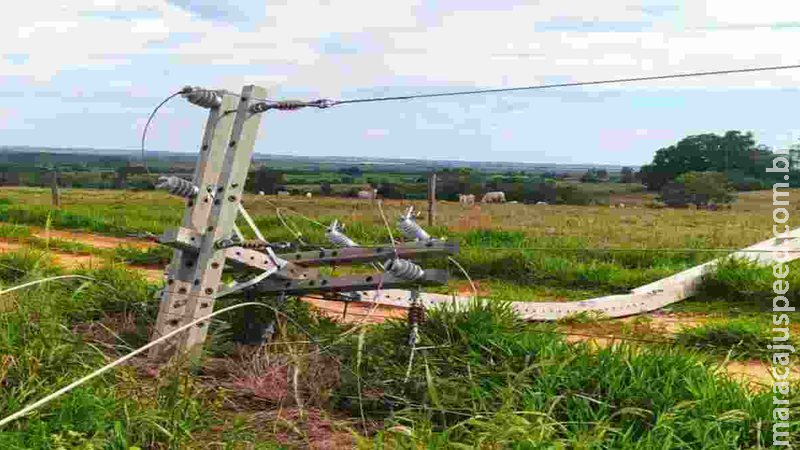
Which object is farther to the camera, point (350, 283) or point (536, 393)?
point (350, 283)

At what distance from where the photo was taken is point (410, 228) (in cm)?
505

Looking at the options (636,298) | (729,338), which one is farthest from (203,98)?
(636,298)

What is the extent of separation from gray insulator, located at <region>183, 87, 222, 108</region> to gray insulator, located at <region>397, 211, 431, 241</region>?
1175mm

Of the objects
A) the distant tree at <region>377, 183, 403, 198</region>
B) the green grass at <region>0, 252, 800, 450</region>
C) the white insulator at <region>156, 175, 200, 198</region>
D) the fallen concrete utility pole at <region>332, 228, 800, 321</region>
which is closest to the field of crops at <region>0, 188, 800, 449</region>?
the green grass at <region>0, 252, 800, 450</region>

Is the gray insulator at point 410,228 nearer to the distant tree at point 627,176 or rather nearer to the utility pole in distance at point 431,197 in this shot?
the distant tree at point 627,176

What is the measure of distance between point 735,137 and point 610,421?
11.7 feet

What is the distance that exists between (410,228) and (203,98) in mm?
1298

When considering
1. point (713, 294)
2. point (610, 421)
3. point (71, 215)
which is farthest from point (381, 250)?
point (71, 215)

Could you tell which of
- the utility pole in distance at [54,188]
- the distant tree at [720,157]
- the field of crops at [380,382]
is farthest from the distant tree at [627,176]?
the utility pole in distance at [54,188]

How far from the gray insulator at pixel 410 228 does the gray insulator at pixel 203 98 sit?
1.17m

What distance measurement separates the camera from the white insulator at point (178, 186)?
4.76 metres

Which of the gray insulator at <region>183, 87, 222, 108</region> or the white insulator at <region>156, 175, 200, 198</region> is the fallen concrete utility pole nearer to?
the white insulator at <region>156, 175, 200, 198</region>

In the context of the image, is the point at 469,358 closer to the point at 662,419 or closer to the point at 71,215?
the point at 662,419

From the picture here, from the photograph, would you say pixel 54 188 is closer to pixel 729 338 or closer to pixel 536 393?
pixel 729 338
